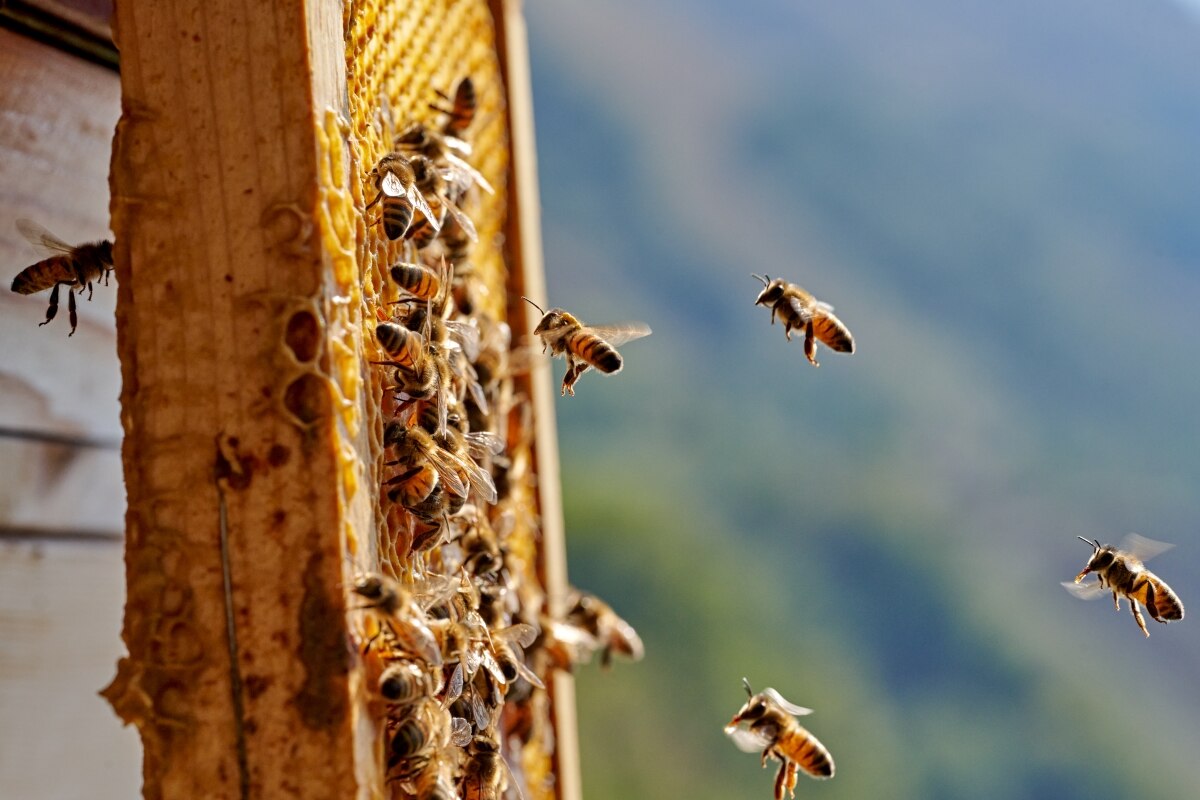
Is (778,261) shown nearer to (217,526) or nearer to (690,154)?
(690,154)

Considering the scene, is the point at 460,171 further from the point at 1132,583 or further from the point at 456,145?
the point at 1132,583

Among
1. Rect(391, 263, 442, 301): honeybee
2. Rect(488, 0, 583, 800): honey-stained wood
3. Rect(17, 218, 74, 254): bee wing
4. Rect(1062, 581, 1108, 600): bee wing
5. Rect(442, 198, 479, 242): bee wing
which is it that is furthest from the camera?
Rect(488, 0, 583, 800): honey-stained wood

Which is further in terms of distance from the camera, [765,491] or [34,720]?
[765,491]

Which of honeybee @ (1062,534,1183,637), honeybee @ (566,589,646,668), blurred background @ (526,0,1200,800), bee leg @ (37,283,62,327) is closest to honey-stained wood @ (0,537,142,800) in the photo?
bee leg @ (37,283,62,327)

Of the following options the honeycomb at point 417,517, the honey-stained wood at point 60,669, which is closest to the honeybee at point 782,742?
the honeycomb at point 417,517

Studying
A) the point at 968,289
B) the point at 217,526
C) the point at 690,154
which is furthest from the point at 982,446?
the point at 217,526

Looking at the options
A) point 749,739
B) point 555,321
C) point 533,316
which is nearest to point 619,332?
point 555,321

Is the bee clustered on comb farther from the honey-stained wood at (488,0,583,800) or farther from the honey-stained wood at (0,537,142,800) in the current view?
the honey-stained wood at (0,537,142,800)
